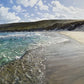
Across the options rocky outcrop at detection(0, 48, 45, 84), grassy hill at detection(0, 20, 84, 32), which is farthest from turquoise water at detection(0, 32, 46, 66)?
grassy hill at detection(0, 20, 84, 32)

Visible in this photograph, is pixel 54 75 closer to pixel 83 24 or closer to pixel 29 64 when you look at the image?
pixel 29 64

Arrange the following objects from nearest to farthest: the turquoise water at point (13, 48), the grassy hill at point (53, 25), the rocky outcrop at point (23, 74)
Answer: the rocky outcrop at point (23, 74)
the turquoise water at point (13, 48)
the grassy hill at point (53, 25)

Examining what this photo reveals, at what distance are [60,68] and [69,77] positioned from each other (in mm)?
1116

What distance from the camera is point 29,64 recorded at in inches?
284

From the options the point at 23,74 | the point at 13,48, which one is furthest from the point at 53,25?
the point at 23,74

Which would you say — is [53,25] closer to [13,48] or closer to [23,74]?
[13,48]

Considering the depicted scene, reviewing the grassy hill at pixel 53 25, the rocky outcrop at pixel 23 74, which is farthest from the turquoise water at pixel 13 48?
the grassy hill at pixel 53 25

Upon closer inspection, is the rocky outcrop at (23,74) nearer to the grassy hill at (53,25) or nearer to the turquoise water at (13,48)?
the turquoise water at (13,48)

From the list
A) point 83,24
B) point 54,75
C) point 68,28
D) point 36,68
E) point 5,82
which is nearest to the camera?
point 5,82

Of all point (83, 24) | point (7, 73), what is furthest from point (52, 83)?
point (83, 24)

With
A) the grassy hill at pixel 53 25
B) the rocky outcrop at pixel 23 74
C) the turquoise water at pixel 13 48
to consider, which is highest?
the rocky outcrop at pixel 23 74

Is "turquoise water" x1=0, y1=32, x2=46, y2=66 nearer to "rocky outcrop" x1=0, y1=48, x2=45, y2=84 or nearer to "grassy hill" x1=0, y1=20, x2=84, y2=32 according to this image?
"rocky outcrop" x1=0, y1=48, x2=45, y2=84

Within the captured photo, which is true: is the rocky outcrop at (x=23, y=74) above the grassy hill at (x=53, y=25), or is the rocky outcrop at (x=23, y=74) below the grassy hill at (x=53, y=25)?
above

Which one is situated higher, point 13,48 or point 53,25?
point 13,48
